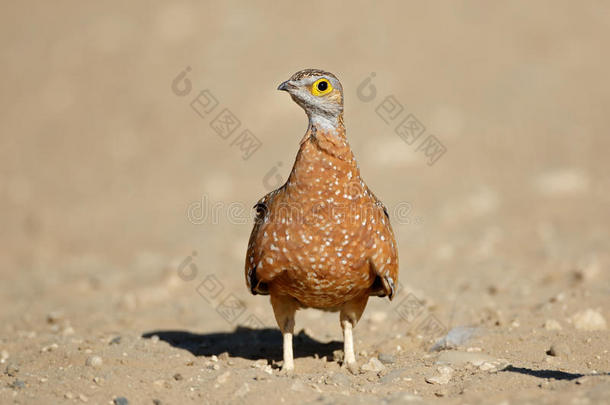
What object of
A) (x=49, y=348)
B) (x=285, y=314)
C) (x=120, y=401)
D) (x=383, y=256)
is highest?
(x=383, y=256)

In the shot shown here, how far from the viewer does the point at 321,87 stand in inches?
285

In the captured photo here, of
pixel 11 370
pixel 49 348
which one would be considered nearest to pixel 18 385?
pixel 11 370

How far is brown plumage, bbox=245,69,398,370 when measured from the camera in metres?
7.16

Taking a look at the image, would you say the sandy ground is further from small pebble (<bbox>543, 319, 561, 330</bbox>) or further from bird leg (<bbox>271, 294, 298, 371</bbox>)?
bird leg (<bbox>271, 294, 298, 371</bbox>)

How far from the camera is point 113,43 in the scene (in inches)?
928

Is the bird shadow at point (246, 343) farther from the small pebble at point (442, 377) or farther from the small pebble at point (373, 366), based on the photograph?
the small pebble at point (442, 377)

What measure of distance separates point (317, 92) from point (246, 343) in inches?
150

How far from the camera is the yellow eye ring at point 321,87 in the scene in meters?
7.22

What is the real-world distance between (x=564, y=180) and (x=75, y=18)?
17572 mm

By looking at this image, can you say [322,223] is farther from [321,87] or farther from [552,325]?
[552,325]

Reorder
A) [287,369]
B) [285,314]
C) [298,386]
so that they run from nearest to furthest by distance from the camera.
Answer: [298,386] → [287,369] → [285,314]

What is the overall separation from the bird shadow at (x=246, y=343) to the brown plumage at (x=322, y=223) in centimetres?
155

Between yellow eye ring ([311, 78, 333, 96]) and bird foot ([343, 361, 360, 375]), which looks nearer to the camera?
yellow eye ring ([311, 78, 333, 96])

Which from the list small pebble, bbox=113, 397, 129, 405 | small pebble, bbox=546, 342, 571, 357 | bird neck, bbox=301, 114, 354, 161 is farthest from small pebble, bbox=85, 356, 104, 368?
small pebble, bbox=546, 342, 571, 357
